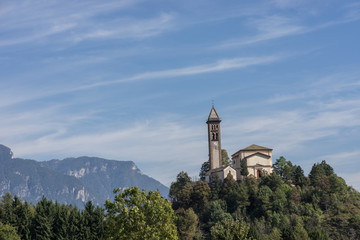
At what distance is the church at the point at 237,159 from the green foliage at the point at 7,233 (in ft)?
187

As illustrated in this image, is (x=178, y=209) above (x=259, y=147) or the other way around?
the other way around

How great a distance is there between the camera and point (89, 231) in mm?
98750

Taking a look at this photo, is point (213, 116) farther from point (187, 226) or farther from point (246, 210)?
point (187, 226)

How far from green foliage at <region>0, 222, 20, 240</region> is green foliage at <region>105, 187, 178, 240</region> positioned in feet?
98.0

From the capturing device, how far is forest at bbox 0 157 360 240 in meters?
98.2

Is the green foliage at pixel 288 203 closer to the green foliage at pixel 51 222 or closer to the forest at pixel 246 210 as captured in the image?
the forest at pixel 246 210

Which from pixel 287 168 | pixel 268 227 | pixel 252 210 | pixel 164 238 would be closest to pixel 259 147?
→ pixel 287 168

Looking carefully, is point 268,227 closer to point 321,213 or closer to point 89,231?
point 321,213

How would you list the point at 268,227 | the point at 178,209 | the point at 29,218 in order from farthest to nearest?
the point at 178,209, the point at 268,227, the point at 29,218

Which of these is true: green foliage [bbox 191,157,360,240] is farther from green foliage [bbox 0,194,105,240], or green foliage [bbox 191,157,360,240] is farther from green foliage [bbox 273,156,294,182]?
green foliage [bbox 0,194,105,240]

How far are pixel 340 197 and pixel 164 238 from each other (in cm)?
7696

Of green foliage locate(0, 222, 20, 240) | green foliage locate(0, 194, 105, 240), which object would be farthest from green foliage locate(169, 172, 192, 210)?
green foliage locate(0, 222, 20, 240)

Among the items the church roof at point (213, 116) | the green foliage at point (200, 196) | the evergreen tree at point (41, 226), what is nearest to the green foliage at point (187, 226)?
the green foliage at point (200, 196)

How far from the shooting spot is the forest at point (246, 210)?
98.2m
